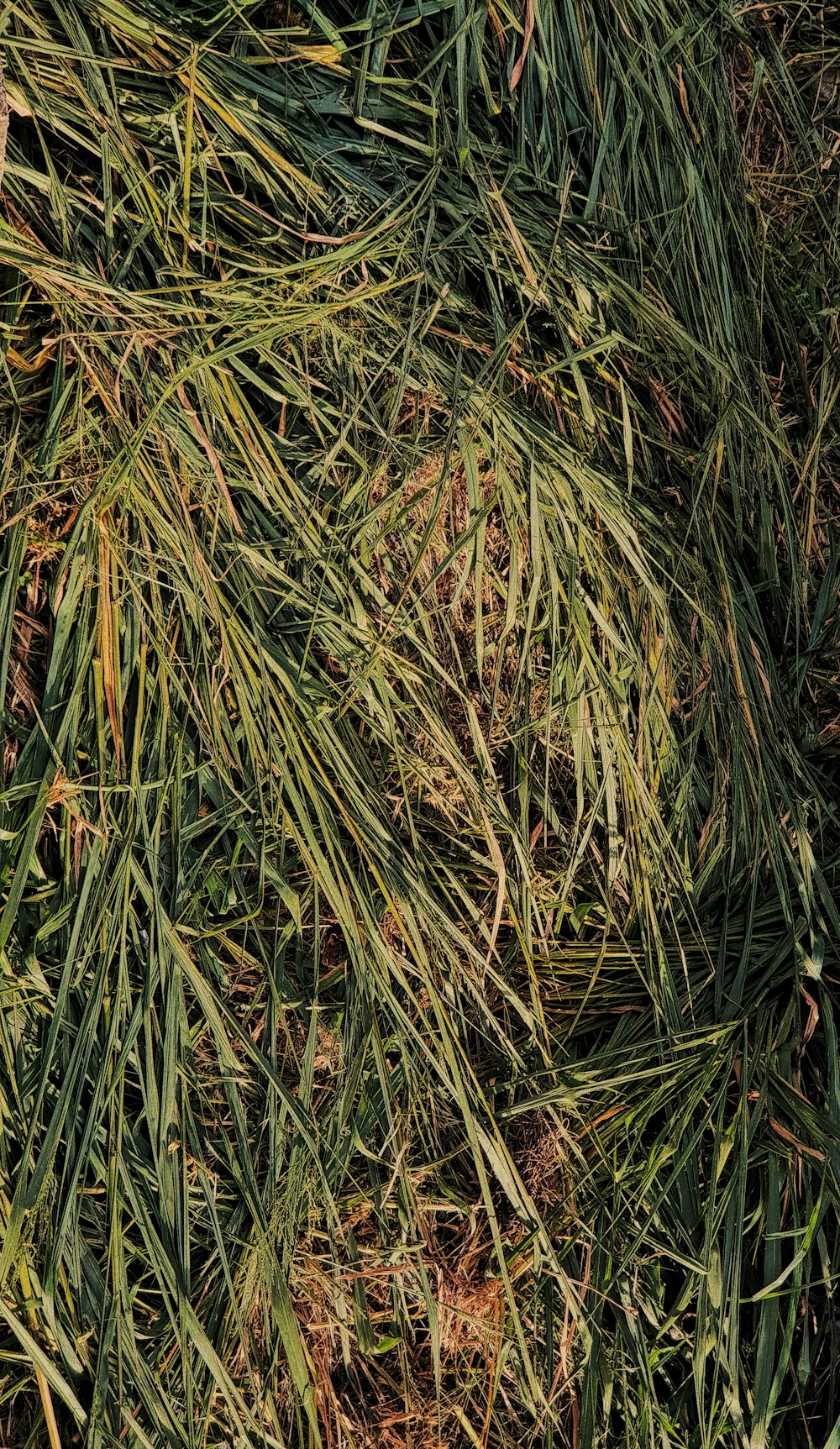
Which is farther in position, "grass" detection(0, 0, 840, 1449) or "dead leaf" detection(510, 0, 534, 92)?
"dead leaf" detection(510, 0, 534, 92)

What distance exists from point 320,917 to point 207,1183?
0.34 metres

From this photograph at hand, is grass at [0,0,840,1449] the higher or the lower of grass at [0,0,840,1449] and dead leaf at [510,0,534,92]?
the lower

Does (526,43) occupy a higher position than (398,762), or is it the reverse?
(526,43)

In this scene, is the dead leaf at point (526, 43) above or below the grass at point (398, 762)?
above

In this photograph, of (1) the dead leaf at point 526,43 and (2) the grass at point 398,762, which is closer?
(2) the grass at point 398,762

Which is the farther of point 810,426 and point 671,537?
point 810,426

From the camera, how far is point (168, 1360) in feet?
4.22

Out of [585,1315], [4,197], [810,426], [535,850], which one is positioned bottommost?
[585,1315]

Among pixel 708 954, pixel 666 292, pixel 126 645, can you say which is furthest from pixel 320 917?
pixel 666 292

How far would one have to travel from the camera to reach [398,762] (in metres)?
1.36

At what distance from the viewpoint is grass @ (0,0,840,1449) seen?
1268 mm

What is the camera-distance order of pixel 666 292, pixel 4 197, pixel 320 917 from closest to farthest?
1. pixel 4 197
2. pixel 320 917
3. pixel 666 292

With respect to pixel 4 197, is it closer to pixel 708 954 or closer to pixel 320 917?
pixel 320 917

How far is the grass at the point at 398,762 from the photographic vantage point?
1268mm
